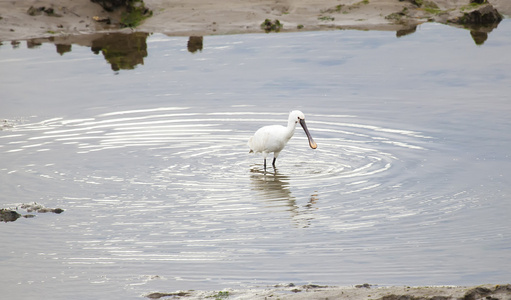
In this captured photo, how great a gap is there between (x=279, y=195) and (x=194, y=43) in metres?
11.4

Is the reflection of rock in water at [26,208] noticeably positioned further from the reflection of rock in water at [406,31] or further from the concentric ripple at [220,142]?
the reflection of rock in water at [406,31]

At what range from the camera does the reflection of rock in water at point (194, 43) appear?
2113 centimetres

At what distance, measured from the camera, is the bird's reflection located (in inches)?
387

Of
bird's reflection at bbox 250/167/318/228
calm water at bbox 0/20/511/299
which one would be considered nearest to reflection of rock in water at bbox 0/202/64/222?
calm water at bbox 0/20/511/299

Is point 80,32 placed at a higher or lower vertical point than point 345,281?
higher

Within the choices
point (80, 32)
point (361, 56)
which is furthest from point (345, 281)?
point (80, 32)

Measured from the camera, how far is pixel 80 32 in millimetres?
23328

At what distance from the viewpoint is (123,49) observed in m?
21.6

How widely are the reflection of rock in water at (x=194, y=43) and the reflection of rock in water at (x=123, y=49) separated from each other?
119cm

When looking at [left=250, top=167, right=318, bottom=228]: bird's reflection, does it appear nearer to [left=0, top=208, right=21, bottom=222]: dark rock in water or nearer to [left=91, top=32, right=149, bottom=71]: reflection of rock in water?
[left=0, top=208, right=21, bottom=222]: dark rock in water

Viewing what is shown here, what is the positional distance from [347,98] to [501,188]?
5.64m

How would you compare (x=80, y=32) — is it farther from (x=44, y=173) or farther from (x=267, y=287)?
(x=267, y=287)

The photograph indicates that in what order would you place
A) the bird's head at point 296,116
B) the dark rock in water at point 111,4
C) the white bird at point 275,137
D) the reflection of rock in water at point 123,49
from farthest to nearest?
1. the dark rock in water at point 111,4
2. the reflection of rock in water at point 123,49
3. the bird's head at point 296,116
4. the white bird at point 275,137

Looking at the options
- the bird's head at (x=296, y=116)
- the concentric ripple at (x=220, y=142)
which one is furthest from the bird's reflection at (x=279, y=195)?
the bird's head at (x=296, y=116)
